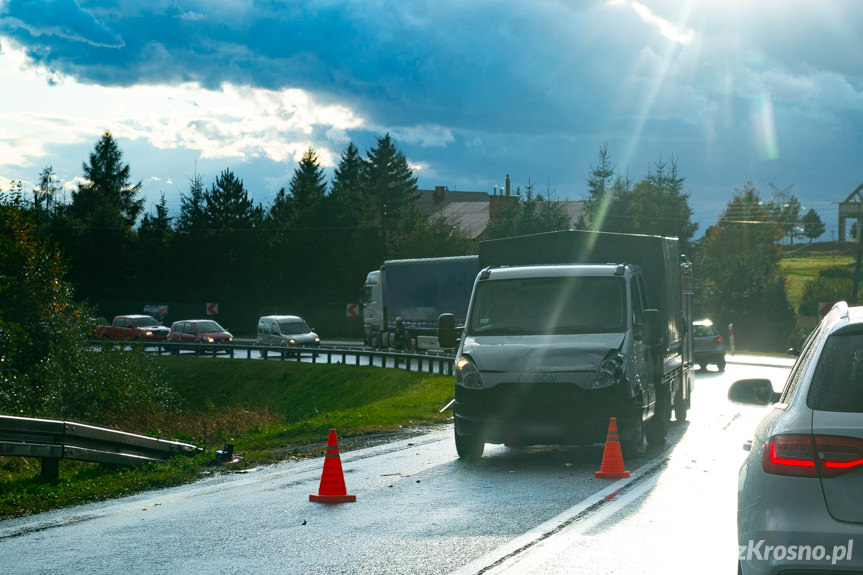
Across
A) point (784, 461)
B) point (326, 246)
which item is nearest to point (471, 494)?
point (784, 461)

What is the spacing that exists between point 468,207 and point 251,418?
345 ft

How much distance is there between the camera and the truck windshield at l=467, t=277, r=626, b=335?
12547 millimetres

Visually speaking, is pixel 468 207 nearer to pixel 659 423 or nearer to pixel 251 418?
pixel 251 418

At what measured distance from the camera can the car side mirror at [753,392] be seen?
19.3 ft

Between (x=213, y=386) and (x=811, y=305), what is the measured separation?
43798 mm

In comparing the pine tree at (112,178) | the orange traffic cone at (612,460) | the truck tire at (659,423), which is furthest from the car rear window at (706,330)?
the pine tree at (112,178)

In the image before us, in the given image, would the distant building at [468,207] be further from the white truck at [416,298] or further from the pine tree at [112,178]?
the white truck at [416,298]

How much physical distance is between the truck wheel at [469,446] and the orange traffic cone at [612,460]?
5.68 ft

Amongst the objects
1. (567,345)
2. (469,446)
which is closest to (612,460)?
(567,345)

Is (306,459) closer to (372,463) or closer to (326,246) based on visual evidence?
(372,463)

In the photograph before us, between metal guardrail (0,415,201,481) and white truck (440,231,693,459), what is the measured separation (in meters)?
3.69

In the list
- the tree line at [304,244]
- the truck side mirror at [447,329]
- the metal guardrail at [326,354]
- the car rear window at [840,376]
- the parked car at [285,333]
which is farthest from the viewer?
the tree line at [304,244]

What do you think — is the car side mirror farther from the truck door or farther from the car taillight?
the truck door

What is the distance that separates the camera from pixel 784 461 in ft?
14.1
